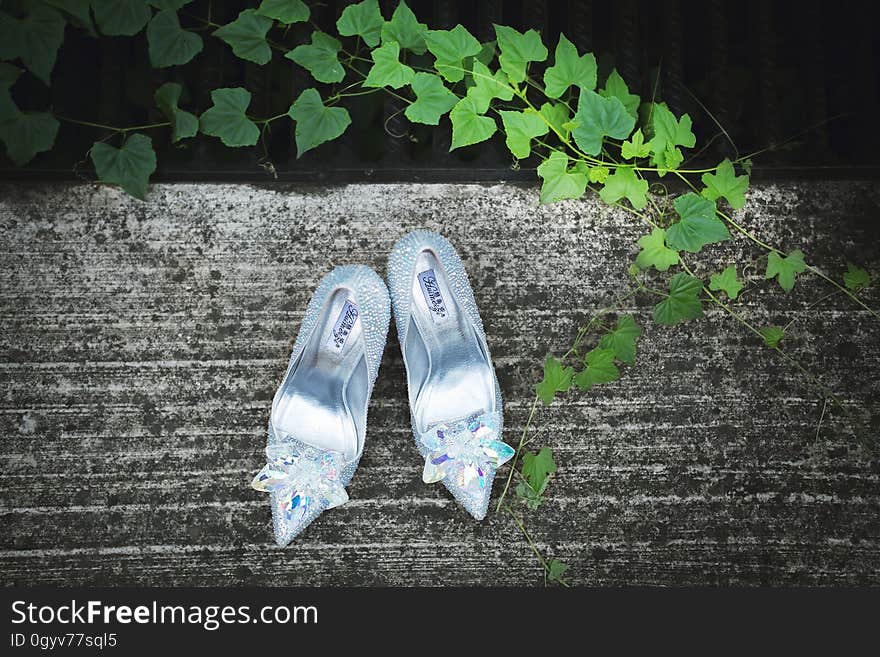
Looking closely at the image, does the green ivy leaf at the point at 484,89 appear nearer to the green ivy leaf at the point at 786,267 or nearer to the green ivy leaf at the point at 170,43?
the green ivy leaf at the point at 170,43

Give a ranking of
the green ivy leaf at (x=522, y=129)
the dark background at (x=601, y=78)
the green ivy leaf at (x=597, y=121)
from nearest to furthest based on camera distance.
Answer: the green ivy leaf at (x=597, y=121), the green ivy leaf at (x=522, y=129), the dark background at (x=601, y=78)

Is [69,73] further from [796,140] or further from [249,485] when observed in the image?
[796,140]

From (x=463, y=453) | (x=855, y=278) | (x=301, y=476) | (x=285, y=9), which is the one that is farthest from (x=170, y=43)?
(x=855, y=278)

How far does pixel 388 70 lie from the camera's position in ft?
5.01

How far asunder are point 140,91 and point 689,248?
50.9 inches

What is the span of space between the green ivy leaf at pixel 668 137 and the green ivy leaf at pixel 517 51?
0.27 m

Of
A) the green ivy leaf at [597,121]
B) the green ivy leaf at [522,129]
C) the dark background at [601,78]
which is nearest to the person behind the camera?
the green ivy leaf at [597,121]

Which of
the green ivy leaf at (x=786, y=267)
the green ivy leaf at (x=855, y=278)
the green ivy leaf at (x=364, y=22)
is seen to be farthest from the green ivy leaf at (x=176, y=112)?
the green ivy leaf at (x=855, y=278)

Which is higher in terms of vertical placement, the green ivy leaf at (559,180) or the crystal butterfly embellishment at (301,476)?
the green ivy leaf at (559,180)

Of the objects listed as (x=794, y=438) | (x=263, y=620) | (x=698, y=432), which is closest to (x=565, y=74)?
(x=698, y=432)

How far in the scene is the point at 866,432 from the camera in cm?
163

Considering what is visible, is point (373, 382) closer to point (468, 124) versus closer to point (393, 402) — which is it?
point (393, 402)

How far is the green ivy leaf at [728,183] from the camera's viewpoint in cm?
160

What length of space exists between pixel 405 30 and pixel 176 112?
516 mm
